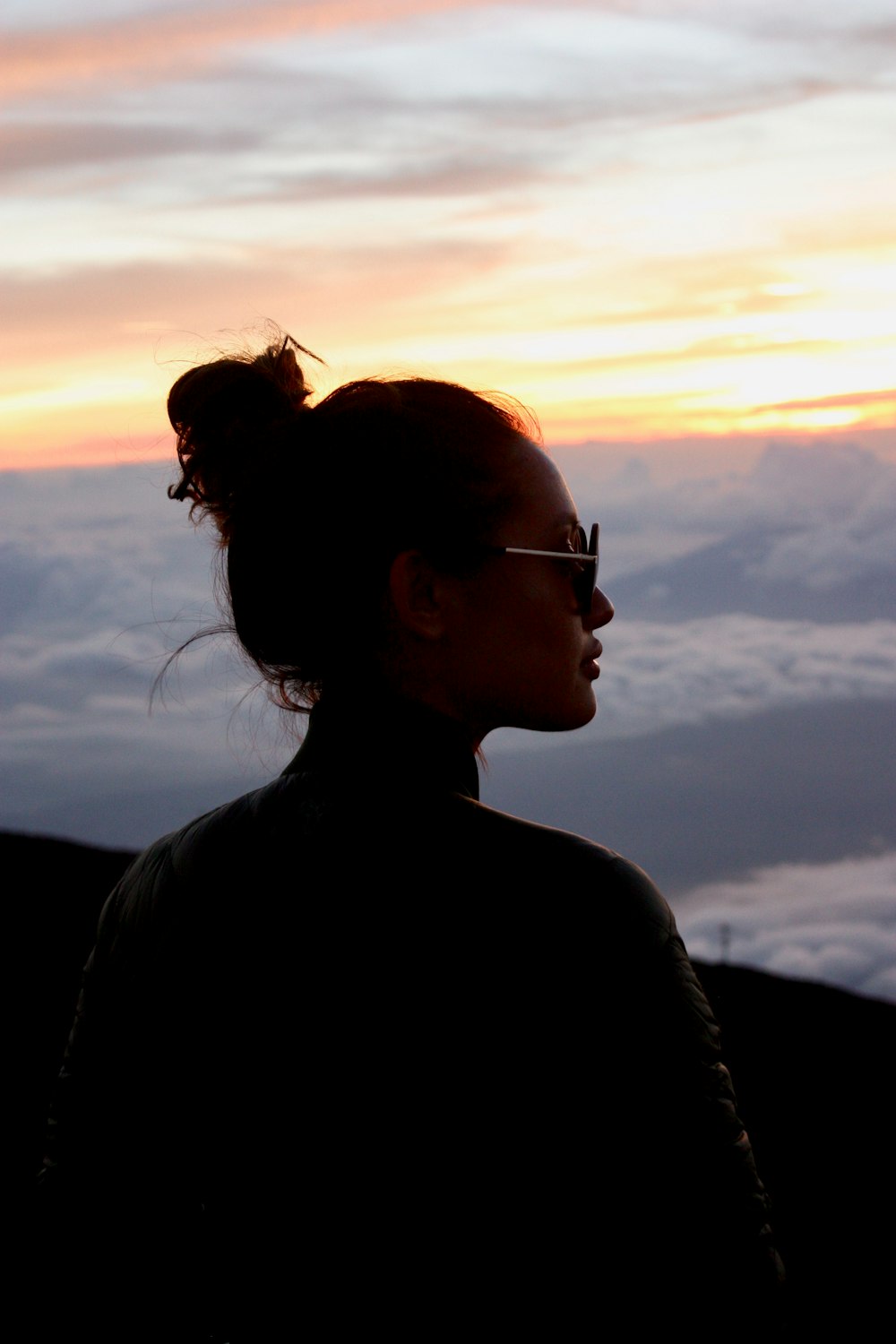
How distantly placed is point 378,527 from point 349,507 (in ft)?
0.17

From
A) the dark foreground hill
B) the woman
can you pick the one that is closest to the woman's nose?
the woman

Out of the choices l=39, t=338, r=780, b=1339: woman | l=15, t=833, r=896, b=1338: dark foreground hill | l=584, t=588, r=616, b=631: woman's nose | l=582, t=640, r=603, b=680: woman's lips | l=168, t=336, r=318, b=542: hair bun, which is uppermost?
l=168, t=336, r=318, b=542: hair bun

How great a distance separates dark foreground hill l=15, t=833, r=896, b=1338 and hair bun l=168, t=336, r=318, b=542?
404cm

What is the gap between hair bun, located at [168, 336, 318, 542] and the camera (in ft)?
7.07

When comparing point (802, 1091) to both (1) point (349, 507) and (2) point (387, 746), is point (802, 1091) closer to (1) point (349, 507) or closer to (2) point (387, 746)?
(2) point (387, 746)

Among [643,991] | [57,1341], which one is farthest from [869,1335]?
[643,991]

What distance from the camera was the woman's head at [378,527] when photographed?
1868 millimetres

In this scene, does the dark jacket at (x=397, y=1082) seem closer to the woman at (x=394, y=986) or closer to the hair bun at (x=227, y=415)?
the woman at (x=394, y=986)

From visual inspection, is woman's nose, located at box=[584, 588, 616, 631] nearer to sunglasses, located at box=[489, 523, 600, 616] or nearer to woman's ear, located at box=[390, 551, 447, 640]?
sunglasses, located at box=[489, 523, 600, 616]

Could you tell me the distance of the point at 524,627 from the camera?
1.98 m

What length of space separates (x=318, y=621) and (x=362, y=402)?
0.33 metres

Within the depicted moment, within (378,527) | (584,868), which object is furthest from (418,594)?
(584,868)

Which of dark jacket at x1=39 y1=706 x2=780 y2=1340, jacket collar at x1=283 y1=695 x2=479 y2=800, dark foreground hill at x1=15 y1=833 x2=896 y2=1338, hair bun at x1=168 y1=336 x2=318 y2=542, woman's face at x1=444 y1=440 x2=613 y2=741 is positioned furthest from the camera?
dark foreground hill at x1=15 y1=833 x2=896 y2=1338

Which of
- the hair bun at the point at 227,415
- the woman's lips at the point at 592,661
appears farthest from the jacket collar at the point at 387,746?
the hair bun at the point at 227,415
